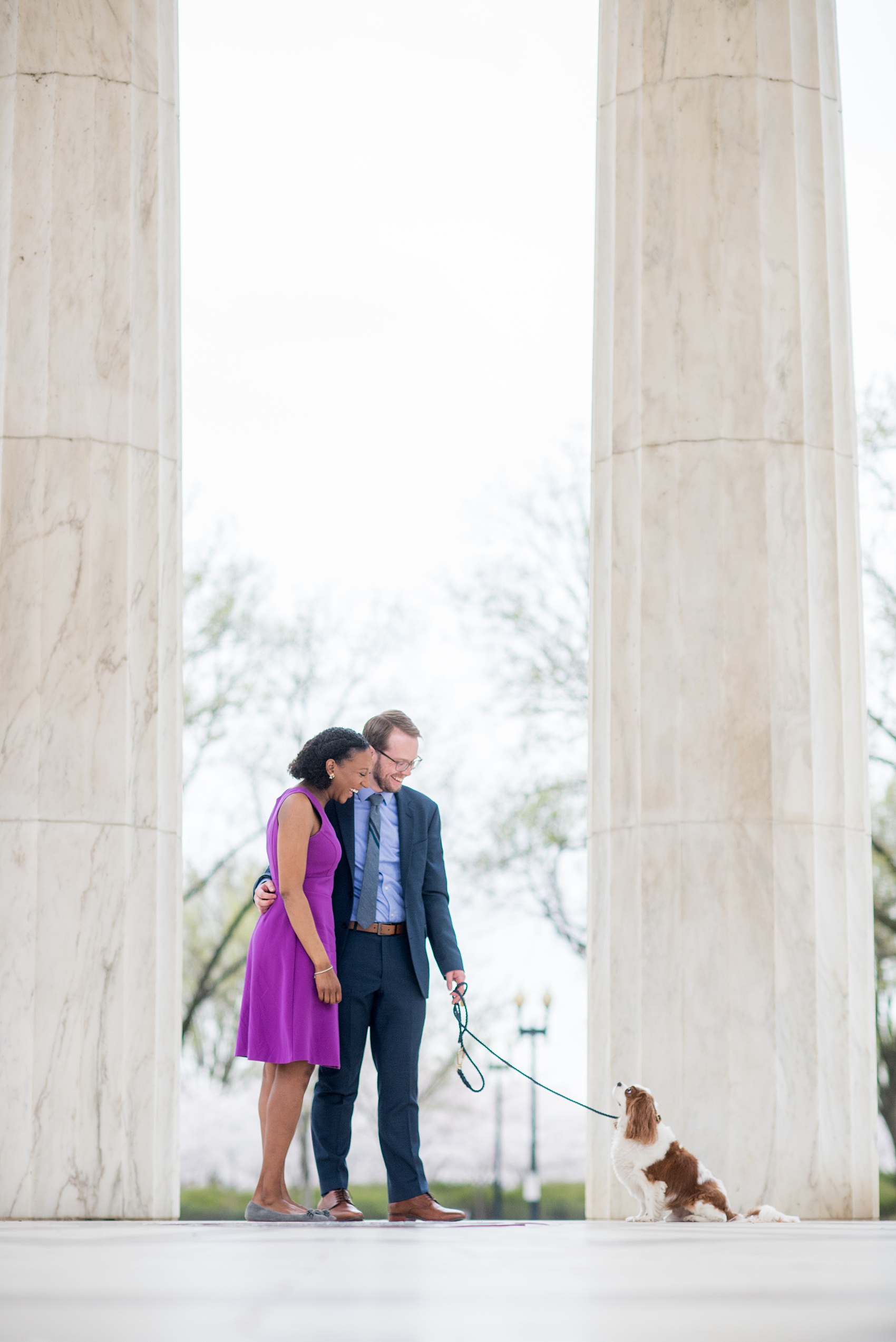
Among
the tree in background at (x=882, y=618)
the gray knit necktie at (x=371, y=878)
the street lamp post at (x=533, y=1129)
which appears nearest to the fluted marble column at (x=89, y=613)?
the gray knit necktie at (x=371, y=878)

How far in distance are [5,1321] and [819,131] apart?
19.8 metres

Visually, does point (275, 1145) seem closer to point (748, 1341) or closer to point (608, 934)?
point (608, 934)

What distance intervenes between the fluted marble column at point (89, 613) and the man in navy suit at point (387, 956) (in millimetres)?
4298

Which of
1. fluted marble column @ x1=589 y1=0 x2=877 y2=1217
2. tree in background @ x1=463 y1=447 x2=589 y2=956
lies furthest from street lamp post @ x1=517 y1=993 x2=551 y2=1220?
fluted marble column @ x1=589 y1=0 x2=877 y2=1217

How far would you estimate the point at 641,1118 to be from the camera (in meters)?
16.9

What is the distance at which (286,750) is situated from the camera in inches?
2758

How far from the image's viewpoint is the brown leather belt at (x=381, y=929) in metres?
15.5

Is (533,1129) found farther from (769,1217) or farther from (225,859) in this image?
(769,1217)

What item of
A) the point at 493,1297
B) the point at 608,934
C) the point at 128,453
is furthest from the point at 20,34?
the point at 493,1297

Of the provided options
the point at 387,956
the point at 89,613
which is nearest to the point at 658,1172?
the point at 387,956

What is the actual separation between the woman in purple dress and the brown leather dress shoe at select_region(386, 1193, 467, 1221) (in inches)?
24.8

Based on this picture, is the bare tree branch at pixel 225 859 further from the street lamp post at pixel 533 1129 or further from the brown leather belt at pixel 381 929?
the brown leather belt at pixel 381 929

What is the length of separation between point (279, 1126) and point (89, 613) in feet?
24.1

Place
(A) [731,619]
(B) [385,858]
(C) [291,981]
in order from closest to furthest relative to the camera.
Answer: (C) [291,981] → (B) [385,858] → (A) [731,619]
